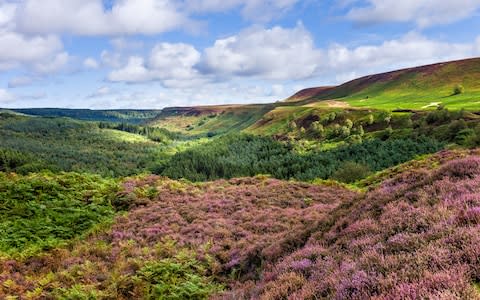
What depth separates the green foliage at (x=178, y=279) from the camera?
11.9m

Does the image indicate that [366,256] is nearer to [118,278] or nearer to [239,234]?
[118,278]

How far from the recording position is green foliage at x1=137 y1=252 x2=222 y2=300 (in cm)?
1188

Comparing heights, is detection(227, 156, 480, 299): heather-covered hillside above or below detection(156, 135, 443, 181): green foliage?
above

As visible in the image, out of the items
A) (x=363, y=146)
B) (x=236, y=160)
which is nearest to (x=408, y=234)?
(x=363, y=146)

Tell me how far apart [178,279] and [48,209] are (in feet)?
54.8

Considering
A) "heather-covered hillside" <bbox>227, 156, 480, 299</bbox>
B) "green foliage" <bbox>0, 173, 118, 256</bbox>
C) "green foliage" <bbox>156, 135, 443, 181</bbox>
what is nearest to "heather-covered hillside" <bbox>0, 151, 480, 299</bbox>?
"heather-covered hillside" <bbox>227, 156, 480, 299</bbox>

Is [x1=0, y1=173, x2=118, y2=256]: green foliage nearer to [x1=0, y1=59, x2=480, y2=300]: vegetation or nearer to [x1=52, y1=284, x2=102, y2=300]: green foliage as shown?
[x1=0, y1=59, x2=480, y2=300]: vegetation

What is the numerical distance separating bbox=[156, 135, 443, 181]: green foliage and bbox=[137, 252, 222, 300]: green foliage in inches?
2980

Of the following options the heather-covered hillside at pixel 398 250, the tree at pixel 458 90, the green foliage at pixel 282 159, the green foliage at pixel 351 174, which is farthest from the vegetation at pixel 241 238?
the tree at pixel 458 90

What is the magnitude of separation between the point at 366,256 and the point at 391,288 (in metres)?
1.99

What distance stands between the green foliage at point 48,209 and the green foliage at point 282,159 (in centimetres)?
6599

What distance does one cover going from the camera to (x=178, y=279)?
13125 millimetres

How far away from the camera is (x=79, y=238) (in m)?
21.2

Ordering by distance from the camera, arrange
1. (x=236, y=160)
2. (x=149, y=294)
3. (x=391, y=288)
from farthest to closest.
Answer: (x=236, y=160), (x=149, y=294), (x=391, y=288)
